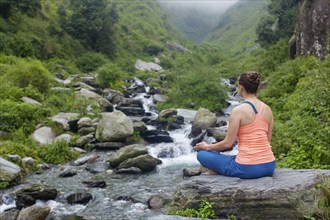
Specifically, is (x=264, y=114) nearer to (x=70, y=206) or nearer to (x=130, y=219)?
(x=130, y=219)

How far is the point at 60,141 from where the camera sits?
57.7 ft

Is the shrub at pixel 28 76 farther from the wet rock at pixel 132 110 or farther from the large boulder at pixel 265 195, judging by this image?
the large boulder at pixel 265 195

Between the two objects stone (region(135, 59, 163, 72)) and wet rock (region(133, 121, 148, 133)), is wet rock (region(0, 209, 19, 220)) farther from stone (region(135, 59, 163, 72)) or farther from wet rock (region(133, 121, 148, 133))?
stone (region(135, 59, 163, 72))

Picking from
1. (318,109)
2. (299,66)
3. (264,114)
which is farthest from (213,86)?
(264,114)

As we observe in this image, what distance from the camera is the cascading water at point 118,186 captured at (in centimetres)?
1137

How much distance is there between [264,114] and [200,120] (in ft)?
52.0

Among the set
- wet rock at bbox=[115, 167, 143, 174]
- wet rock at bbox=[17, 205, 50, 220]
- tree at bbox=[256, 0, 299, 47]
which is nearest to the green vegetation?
wet rock at bbox=[17, 205, 50, 220]

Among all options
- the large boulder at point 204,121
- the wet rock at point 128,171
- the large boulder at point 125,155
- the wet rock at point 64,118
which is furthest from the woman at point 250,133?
the wet rock at point 64,118

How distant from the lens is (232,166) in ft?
20.4

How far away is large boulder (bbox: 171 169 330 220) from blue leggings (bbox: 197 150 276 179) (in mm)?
100

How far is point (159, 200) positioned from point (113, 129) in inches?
322

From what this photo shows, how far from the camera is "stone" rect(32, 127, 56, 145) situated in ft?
59.1

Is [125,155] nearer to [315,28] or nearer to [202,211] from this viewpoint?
[202,211]

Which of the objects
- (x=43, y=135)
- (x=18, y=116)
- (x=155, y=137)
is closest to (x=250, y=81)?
(x=155, y=137)
